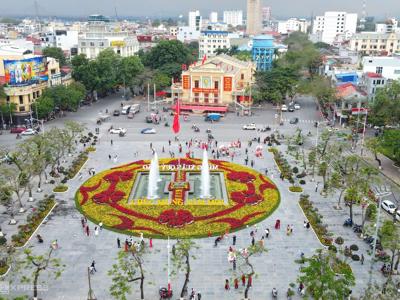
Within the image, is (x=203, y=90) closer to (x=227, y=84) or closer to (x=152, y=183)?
(x=227, y=84)

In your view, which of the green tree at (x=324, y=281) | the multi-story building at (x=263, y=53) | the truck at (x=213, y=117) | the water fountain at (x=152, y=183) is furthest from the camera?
the multi-story building at (x=263, y=53)

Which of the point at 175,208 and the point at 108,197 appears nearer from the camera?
the point at 175,208

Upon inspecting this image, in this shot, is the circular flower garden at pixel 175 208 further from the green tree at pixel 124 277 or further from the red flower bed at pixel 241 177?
the green tree at pixel 124 277

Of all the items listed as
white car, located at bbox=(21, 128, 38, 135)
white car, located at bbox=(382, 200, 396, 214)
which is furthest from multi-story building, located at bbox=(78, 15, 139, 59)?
white car, located at bbox=(382, 200, 396, 214)

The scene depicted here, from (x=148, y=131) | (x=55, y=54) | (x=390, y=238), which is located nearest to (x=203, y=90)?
(x=148, y=131)

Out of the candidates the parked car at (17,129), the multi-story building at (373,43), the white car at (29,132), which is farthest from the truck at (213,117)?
the multi-story building at (373,43)

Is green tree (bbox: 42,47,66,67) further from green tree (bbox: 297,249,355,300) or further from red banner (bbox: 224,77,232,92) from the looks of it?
green tree (bbox: 297,249,355,300)
